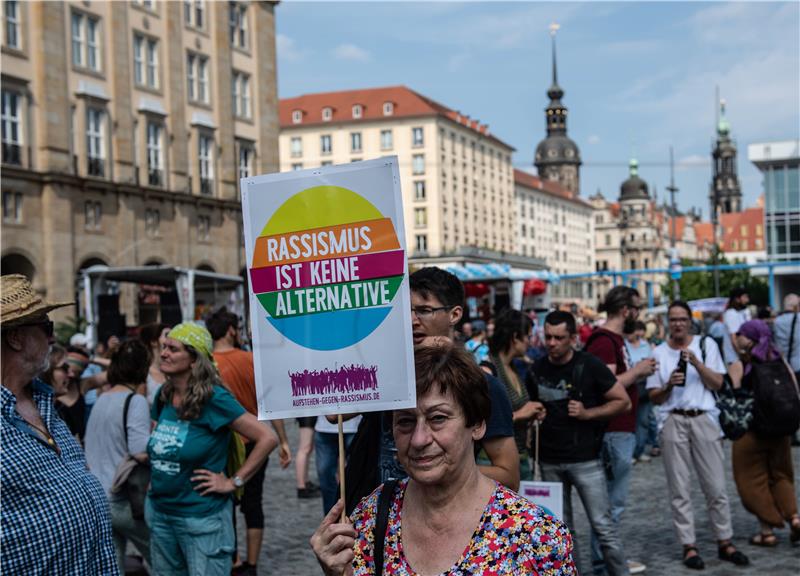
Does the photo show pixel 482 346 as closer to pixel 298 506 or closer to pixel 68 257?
pixel 298 506

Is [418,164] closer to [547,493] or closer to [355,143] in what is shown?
[355,143]

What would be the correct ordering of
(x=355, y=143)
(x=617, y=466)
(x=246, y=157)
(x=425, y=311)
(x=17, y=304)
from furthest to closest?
(x=355, y=143)
(x=246, y=157)
(x=617, y=466)
(x=425, y=311)
(x=17, y=304)

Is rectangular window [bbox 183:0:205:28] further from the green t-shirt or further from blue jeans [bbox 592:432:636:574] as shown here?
the green t-shirt

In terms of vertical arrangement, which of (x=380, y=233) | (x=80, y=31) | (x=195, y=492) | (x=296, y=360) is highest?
(x=80, y=31)

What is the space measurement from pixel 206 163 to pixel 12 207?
12908mm

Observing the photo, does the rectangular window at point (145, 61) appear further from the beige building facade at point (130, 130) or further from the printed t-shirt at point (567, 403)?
the printed t-shirt at point (567, 403)

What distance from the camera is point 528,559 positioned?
2615 millimetres

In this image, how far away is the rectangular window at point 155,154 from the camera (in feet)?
139

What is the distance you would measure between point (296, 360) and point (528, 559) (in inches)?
38.2

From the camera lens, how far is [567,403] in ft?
21.1

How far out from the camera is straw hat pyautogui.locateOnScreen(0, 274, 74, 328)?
3.11 m

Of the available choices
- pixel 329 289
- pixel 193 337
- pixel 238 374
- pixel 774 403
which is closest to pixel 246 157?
pixel 238 374

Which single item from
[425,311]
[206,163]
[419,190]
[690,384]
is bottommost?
[690,384]

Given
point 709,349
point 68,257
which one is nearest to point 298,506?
point 709,349
